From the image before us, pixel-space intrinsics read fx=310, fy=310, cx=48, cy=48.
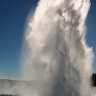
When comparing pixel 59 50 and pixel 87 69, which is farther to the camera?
pixel 87 69

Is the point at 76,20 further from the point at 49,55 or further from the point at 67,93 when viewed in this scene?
the point at 67,93

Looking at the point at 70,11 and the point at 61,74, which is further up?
the point at 70,11

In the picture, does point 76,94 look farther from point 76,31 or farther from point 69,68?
Result: point 76,31

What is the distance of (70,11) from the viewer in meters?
48.8

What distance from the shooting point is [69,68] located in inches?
1719

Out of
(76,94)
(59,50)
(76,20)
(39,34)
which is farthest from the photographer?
(39,34)

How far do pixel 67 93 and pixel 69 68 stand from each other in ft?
13.4

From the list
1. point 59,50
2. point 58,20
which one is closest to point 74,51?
point 59,50

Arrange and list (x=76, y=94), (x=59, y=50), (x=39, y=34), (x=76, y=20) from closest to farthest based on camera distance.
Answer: (x=76, y=94) < (x=59, y=50) < (x=76, y=20) < (x=39, y=34)

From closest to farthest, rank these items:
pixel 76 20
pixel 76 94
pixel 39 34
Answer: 1. pixel 76 94
2. pixel 76 20
3. pixel 39 34

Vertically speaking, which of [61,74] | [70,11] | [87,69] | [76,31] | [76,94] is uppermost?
[70,11]

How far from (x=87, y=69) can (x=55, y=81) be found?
761 cm

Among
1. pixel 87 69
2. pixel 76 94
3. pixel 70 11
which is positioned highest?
pixel 70 11

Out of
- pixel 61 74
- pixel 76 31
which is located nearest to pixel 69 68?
pixel 61 74
